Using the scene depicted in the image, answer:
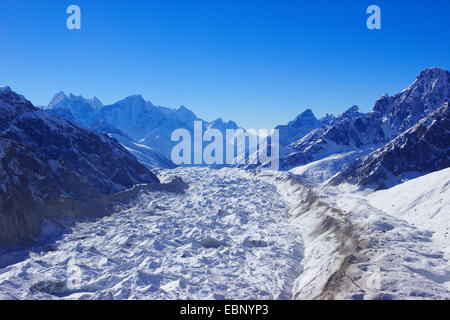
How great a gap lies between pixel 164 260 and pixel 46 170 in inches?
2030

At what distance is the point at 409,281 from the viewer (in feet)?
112

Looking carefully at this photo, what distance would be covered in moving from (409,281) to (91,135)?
131769mm

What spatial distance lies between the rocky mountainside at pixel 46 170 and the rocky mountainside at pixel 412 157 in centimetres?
8964

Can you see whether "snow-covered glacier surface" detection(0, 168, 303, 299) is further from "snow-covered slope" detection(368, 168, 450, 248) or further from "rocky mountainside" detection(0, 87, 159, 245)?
"snow-covered slope" detection(368, 168, 450, 248)

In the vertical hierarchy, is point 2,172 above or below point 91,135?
below

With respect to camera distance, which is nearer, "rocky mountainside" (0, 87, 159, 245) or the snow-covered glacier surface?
the snow-covered glacier surface

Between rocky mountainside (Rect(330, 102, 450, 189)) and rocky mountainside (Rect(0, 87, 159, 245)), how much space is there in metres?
89.6

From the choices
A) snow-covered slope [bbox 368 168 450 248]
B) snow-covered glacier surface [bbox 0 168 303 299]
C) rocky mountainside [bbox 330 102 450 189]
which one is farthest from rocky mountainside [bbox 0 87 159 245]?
rocky mountainside [bbox 330 102 450 189]

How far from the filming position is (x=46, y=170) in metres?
91.1

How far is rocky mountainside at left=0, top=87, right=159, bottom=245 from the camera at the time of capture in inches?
2643

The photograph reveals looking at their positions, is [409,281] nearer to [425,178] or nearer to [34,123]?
[425,178]
